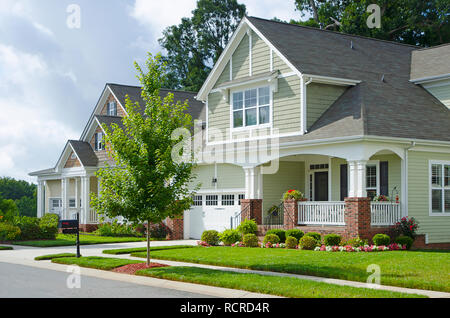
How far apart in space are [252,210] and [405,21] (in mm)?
23320

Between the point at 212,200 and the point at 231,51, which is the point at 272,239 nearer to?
the point at 212,200

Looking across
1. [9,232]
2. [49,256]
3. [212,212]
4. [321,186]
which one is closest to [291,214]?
[321,186]

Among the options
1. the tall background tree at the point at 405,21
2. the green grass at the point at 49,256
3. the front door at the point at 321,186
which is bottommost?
the green grass at the point at 49,256

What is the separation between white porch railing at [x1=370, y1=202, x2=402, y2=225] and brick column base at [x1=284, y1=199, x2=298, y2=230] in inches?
117

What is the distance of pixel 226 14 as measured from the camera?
2245 inches

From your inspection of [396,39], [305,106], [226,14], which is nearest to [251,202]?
[305,106]

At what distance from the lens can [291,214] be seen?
22.4m

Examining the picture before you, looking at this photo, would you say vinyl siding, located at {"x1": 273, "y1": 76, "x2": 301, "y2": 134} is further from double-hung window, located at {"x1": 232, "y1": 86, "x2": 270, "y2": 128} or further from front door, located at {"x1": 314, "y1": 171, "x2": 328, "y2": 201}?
front door, located at {"x1": 314, "y1": 171, "x2": 328, "y2": 201}

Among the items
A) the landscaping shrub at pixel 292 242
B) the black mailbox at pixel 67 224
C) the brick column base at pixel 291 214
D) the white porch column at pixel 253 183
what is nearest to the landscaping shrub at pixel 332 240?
the landscaping shrub at pixel 292 242

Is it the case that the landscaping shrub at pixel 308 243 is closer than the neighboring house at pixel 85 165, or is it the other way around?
the landscaping shrub at pixel 308 243

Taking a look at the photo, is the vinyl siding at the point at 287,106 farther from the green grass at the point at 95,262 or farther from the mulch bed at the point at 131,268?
the mulch bed at the point at 131,268

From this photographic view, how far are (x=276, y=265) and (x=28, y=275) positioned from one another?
621cm

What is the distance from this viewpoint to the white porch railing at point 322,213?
69.2 feet

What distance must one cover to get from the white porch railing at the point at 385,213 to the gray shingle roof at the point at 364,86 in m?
2.41
